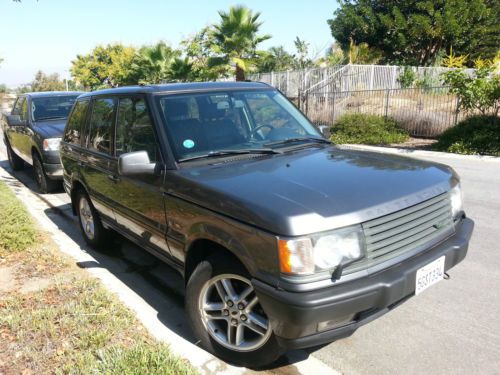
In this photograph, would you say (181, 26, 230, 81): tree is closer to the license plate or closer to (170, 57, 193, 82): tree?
(170, 57, 193, 82): tree

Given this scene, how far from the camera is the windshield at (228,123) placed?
346 centimetres

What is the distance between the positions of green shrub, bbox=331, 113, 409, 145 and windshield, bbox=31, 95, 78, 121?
8.85m

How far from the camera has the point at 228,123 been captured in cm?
371

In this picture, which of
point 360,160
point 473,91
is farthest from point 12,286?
point 473,91

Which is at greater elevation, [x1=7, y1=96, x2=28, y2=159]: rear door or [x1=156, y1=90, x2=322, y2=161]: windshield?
[x1=156, y1=90, x2=322, y2=161]: windshield

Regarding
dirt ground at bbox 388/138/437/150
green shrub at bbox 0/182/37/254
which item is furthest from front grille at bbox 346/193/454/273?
dirt ground at bbox 388/138/437/150

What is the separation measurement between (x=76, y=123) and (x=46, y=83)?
6536 centimetres

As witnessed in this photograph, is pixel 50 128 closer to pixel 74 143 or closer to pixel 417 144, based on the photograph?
pixel 74 143

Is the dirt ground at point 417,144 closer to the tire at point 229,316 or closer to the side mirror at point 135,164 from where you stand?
the side mirror at point 135,164

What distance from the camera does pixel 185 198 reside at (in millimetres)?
3029

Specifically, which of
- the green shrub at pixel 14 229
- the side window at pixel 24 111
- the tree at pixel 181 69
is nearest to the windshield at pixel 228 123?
the green shrub at pixel 14 229

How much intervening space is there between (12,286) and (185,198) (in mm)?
2259

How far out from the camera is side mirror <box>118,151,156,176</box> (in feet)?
10.7

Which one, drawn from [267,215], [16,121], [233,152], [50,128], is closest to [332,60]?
[16,121]
